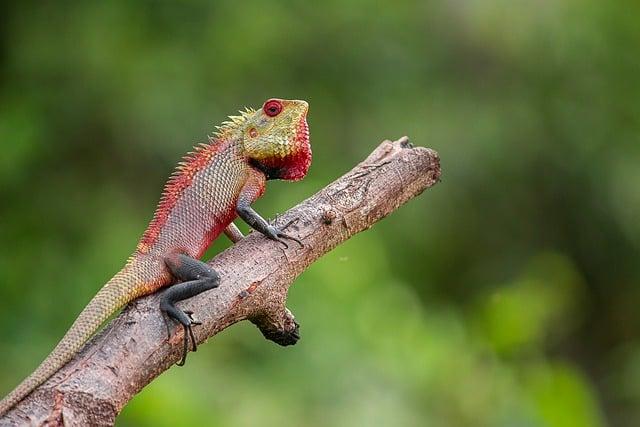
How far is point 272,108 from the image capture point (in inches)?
163

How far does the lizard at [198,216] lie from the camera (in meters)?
3.00

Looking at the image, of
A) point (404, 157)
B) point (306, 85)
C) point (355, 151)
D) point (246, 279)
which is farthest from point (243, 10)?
point (246, 279)

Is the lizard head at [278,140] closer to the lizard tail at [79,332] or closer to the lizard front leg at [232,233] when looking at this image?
the lizard front leg at [232,233]

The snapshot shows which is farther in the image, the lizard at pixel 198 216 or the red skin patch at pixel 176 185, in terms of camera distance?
the red skin patch at pixel 176 185

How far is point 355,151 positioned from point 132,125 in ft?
6.03

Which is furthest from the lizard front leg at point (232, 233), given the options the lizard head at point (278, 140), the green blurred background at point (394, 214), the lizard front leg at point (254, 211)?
the green blurred background at point (394, 214)

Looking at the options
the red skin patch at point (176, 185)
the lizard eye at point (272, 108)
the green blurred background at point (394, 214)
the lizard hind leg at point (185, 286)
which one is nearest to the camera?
the lizard hind leg at point (185, 286)

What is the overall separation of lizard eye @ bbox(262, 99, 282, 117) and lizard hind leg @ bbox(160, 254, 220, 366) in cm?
91

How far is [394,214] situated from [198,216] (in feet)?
14.2

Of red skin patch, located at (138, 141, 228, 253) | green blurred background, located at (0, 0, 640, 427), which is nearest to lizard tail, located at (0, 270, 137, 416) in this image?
red skin patch, located at (138, 141, 228, 253)

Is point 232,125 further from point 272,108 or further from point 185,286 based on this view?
point 185,286

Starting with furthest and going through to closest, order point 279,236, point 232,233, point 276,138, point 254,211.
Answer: point 276,138
point 232,233
point 254,211
point 279,236

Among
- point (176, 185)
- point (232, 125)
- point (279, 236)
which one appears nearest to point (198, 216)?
point (176, 185)

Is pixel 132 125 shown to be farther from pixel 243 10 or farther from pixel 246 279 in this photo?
pixel 246 279
